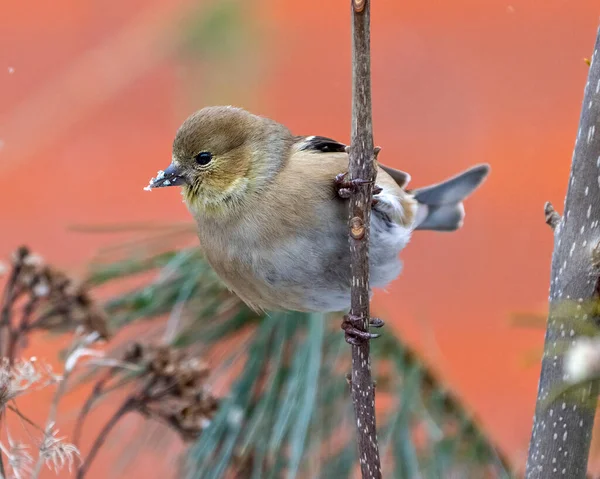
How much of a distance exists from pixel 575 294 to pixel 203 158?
2.43ft

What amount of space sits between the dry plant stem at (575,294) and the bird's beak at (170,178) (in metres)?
0.72

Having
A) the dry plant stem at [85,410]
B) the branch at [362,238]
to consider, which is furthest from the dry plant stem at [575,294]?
the dry plant stem at [85,410]

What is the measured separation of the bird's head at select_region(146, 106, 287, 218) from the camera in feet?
4.49

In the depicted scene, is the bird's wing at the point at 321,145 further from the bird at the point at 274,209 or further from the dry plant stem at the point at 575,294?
the dry plant stem at the point at 575,294

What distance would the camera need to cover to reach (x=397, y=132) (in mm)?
2801

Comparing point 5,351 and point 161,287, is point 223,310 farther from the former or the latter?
point 5,351

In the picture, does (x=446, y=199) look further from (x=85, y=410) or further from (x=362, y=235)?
(x=85, y=410)

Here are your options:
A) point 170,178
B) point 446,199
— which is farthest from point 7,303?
point 446,199

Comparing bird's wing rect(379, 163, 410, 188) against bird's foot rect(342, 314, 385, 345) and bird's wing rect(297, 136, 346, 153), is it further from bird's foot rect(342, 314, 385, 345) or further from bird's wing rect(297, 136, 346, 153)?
bird's foot rect(342, 314, 385, 345)

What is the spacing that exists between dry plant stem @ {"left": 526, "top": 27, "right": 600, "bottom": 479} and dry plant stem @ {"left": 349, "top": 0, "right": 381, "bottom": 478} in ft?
0.58

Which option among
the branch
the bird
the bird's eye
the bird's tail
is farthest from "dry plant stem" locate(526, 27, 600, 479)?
the bird's tail

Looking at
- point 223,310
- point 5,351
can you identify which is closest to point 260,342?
point 223,310

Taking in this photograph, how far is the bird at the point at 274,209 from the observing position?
1.30 meters

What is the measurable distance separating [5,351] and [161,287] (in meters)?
0.61
